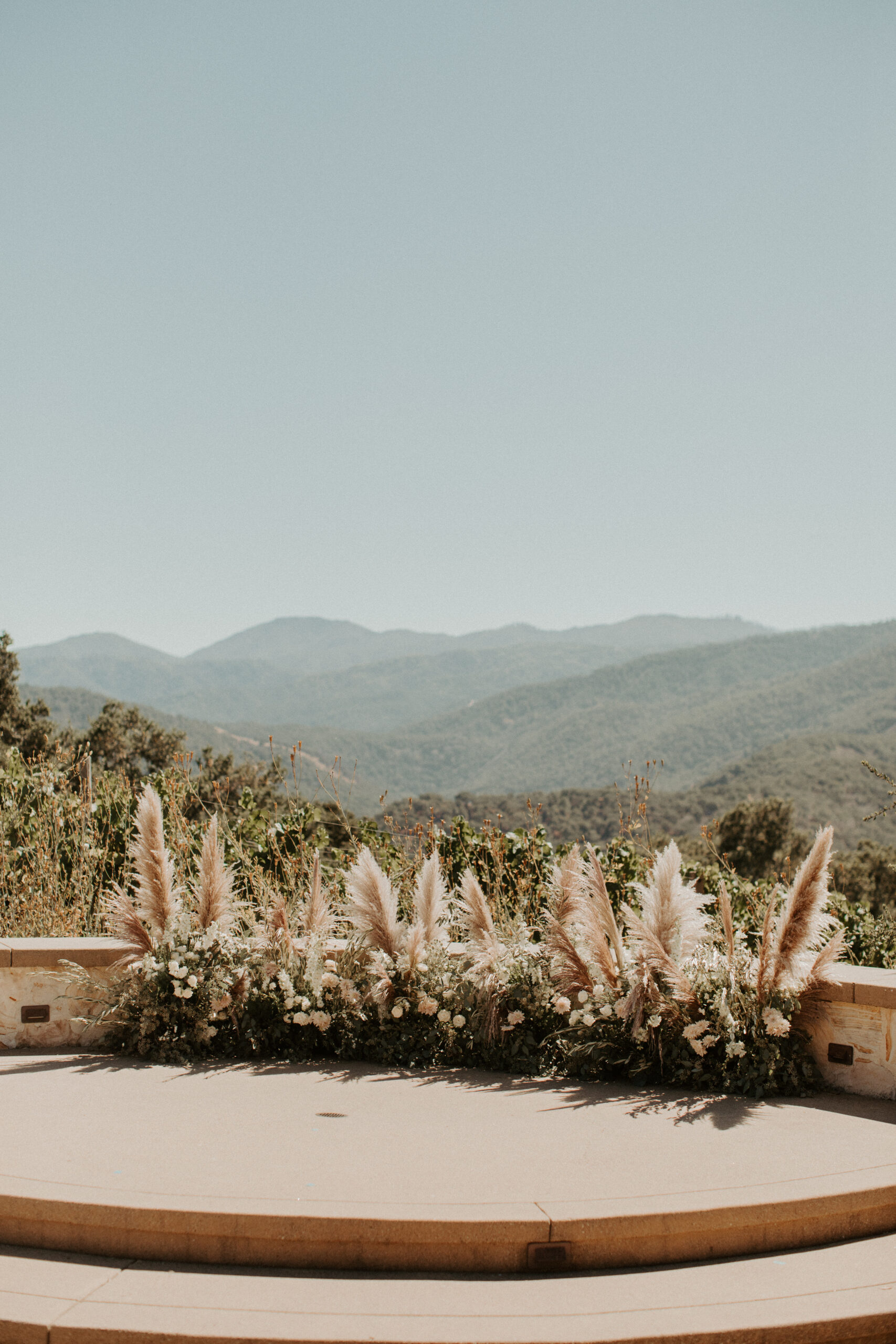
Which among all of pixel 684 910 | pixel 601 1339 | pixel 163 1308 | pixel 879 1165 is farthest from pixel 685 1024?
pixel 163 1308

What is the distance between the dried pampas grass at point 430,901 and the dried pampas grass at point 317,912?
1.53 feet

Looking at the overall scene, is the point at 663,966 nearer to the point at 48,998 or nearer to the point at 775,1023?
the point at 775,1023

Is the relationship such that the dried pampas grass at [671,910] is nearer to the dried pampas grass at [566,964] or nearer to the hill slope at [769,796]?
the dried pampas grass at [566,964]

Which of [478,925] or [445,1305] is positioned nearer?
[445,1305]

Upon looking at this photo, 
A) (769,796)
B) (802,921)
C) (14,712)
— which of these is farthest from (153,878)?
(769,796)

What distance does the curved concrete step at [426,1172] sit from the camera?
2.70 metres

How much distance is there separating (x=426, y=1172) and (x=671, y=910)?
1.54 m

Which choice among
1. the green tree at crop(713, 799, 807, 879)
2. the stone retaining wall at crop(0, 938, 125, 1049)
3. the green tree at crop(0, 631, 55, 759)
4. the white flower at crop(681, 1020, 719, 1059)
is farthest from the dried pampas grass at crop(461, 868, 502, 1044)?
the green tree at crop(713, 799, 807, 879)

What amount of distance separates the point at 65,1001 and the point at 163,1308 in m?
2.36

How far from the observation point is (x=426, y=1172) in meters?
3.07

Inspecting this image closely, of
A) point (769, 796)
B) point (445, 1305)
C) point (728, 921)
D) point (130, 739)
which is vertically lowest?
point (769, 796)

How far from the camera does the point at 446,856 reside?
21.9 ft

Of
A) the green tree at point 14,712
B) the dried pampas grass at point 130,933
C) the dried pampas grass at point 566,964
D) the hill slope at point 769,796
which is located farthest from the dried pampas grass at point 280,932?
the hill slope at point 769,796

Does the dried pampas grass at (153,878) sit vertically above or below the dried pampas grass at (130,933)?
above
